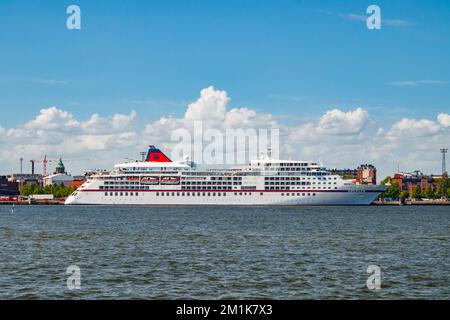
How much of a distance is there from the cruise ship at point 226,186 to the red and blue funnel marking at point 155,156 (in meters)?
4.70

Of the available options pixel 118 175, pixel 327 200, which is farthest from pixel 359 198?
pixel 118 175

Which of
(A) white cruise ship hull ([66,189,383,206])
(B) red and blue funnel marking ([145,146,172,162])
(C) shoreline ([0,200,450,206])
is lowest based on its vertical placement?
(C) shoreline ([0,200,450,206])

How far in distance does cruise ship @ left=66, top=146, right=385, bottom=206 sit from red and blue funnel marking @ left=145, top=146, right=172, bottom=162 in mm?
4700

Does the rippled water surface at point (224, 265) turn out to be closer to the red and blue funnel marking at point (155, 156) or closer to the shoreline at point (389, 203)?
the red and blue funnel marking at point (155, 156)

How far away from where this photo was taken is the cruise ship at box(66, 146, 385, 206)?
415 ft

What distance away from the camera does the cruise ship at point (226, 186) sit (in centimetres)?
12662

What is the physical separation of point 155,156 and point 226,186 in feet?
64.5

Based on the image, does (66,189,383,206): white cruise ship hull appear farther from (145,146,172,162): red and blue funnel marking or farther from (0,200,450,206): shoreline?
(0,200,450,206): shoreline

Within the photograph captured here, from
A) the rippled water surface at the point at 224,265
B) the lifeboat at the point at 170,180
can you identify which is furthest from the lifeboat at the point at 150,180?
the rippled water surface at the point at 224,265

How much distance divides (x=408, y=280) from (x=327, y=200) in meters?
98.8

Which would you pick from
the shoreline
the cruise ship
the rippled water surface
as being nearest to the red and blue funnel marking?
the cruise ship

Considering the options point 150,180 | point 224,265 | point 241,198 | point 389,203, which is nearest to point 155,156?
point 150,180

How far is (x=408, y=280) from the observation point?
27594 mm
